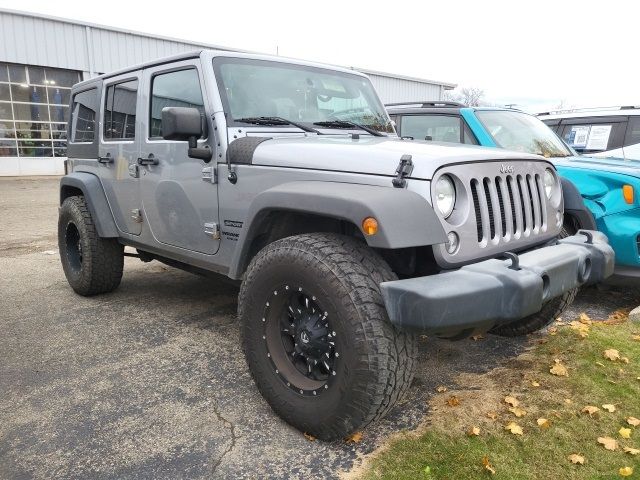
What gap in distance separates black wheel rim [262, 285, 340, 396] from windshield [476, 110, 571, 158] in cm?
327

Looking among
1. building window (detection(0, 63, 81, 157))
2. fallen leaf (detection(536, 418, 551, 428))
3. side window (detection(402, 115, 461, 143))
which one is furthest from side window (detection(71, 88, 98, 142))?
building window (detection(0, 63, 81, 157))

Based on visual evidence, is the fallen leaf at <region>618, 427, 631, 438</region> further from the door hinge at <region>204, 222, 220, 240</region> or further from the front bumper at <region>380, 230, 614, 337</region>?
the door hinge at <region>204, 222, 220, 240</region>

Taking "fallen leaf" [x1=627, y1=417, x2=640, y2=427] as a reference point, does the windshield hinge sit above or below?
above

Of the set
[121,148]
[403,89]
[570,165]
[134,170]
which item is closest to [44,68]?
[403,89]

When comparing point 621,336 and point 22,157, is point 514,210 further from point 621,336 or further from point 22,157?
point 22,157

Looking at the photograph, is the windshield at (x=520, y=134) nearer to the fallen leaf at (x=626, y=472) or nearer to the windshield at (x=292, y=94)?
the windshield at (x=292, y=94)

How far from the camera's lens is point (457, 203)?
2.36m

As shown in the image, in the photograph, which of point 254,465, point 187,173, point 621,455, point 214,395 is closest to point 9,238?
point 187,173

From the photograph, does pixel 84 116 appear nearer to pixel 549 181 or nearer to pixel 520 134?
pixel 549 181

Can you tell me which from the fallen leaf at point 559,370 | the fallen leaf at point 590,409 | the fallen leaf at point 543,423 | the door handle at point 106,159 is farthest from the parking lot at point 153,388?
the door handle at point 106,159

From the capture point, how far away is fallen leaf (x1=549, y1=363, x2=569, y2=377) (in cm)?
307

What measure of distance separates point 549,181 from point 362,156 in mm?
1339

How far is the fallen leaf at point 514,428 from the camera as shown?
247 cm

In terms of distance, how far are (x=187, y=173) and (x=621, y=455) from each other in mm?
2855
